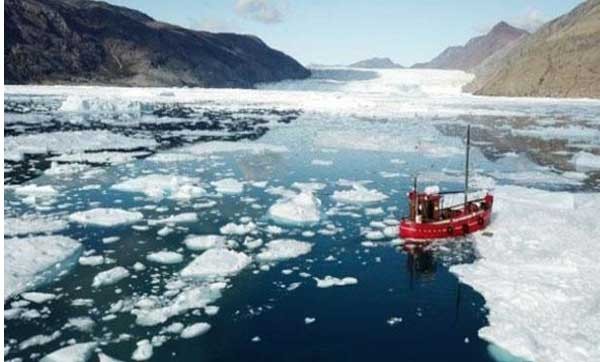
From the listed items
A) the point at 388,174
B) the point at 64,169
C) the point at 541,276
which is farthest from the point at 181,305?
the point at 388,174

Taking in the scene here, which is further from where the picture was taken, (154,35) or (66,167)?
(154,35)

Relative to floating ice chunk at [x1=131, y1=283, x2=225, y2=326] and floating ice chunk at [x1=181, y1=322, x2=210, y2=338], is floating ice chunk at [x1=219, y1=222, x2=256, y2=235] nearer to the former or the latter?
floating ice chunk at [x1=131, y1=283, x2=225, y2=326]

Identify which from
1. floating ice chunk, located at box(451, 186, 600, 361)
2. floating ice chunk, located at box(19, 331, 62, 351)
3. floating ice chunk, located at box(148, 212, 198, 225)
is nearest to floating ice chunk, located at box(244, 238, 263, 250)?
floating ice chunk, located at box(148, 212, 198, 225)

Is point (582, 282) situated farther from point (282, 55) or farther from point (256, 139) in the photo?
point (282, 55)

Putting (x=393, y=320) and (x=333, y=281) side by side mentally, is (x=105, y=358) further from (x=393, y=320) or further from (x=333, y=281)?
(x=333, y=281)

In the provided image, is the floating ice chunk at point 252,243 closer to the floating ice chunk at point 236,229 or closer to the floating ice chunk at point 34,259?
the floating ice chunk at point 236,229

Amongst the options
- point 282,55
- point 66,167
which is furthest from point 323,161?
point 282,55
